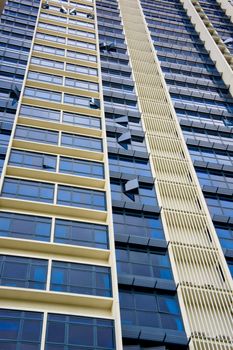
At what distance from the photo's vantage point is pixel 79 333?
843 inches

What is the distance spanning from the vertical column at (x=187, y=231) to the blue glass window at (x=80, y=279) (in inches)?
181

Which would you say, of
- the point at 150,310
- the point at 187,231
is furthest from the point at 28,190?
the point at 150,310

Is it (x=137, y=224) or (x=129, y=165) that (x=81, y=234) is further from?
(x=129, y=165)

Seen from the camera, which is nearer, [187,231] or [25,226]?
[25,226]

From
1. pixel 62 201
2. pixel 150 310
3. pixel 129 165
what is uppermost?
pixel 129 165

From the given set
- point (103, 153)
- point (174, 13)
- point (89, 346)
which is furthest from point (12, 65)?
point (174, 13)

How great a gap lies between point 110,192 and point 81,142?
5922 millimetres

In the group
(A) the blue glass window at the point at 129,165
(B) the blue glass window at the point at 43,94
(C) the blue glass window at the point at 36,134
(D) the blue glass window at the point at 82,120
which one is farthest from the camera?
(B) the blue glass window at the point at 43,94

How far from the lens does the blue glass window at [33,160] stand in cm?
3154

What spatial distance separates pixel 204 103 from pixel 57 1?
27573mm

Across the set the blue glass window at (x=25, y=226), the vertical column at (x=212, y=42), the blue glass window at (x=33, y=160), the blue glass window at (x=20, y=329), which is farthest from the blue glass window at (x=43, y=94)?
the blue glass window at (x=20, y=329)

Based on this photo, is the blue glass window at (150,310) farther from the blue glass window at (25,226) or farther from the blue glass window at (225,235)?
the blue glass window at (225,235)

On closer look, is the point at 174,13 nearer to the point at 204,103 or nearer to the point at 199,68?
the point at 199,68

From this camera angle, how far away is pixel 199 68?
56125 mm
